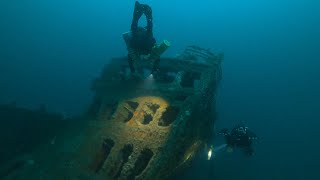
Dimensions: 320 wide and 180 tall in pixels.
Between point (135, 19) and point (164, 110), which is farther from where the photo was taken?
point (164, 110)

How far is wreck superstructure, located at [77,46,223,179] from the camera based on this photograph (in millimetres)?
9523

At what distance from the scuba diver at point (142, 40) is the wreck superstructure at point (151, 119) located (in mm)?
680

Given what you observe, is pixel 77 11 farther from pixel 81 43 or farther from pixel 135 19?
pixel 135 19

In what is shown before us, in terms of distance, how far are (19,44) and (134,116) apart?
437 feet

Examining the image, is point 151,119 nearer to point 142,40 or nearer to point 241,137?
point 142,40

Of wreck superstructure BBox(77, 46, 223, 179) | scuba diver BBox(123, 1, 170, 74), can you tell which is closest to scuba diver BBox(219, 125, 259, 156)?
wreck superstructure BBox(77, 46, 223, 179)

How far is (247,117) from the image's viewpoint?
77188 mm

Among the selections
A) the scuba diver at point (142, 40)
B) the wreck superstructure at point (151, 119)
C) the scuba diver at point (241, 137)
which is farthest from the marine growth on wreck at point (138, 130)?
the scuba diver at point (241, 137)

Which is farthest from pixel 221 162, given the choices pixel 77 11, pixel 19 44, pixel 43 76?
pixel 77 11

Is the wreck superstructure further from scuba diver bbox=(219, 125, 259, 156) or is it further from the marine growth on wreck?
scuba diver bbox=(219, 125, 259, 156)

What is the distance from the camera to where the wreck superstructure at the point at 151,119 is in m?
9.52

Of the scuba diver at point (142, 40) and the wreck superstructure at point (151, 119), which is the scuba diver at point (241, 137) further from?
the scuba diver at point (142, 40)

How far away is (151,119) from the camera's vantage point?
1172 cm

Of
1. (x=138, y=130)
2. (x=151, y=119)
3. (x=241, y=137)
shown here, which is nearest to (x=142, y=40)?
(x=138, y=130)
